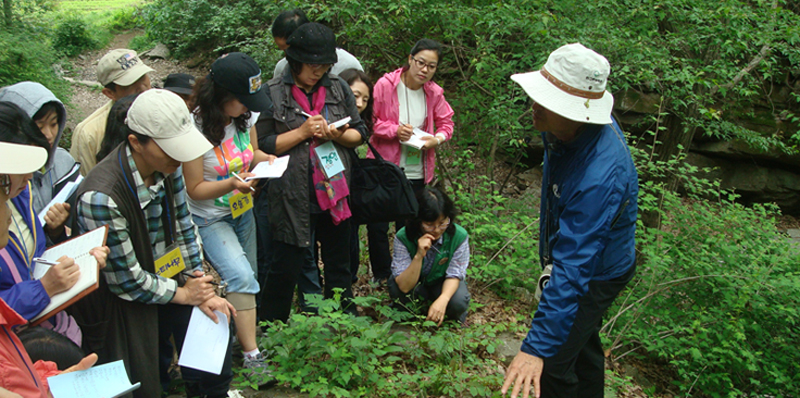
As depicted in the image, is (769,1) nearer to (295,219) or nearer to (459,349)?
(459,349)

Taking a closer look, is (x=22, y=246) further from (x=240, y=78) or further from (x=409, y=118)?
(x=409, y=118)

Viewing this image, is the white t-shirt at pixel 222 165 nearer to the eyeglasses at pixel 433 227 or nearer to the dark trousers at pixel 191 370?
the dark trousers at pixel 191 370

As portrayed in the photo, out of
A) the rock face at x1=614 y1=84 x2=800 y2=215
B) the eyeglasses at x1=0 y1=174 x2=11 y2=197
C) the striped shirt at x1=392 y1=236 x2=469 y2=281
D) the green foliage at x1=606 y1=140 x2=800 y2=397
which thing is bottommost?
the rock face at x1=614 y1=84 x2=800 y2=215

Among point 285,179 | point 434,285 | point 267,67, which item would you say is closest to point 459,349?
point 434,285

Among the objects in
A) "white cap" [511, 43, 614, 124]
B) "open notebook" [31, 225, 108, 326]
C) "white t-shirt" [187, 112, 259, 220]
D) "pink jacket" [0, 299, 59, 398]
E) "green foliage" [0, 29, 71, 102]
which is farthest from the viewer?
"green foliage" [0, 29, 71, 102]

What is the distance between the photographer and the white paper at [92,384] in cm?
190

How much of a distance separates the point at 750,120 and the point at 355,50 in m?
7.42

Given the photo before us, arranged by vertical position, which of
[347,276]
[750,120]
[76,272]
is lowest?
[750,120]

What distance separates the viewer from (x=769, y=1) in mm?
6621

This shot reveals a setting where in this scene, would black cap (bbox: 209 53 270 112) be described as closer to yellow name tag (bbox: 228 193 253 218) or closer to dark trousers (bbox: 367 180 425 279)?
yellow name tag (bbox: 228 193 253 218)

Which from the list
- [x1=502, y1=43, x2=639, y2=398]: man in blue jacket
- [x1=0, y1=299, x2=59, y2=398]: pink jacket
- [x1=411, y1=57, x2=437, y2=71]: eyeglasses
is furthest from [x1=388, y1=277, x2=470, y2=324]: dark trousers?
[x1=0, y1=299, x2=59, y2=398]: pink jacket

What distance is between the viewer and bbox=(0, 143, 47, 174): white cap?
5.53ft

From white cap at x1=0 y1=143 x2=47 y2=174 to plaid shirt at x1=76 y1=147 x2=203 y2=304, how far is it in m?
0.43

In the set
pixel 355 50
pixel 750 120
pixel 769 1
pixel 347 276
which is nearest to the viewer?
pixel 347 276
